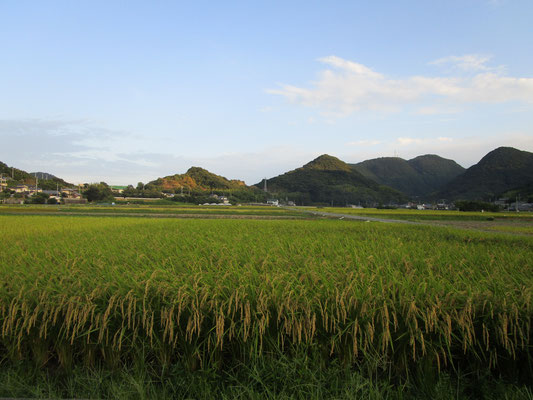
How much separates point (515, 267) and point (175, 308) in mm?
4291

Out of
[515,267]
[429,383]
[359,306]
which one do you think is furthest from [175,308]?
[515,267]

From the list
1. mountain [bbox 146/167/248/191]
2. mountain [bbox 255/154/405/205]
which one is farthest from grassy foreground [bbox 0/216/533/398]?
mountain [bbox 255/154/405/205]

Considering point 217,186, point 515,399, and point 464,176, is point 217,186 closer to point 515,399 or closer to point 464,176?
point 464,176

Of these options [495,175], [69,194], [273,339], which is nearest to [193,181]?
[69,194]

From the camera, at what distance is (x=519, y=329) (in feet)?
7.86

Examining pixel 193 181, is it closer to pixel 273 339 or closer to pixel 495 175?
pixel 495 175

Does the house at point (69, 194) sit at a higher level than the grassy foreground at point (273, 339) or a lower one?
higher

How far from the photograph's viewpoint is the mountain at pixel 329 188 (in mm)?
144625

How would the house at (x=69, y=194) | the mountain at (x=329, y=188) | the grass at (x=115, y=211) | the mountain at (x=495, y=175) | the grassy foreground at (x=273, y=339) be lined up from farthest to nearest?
the mountain at (x=329, y=188) → the mountain at (x=495, y=175) → the house at (x=69, y=194) → the grass at (x=115, y=211) → the grassy foreground at (x=273, y=339)

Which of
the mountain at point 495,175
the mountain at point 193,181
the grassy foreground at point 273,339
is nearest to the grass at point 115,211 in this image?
the grassy foreground at point 273,339

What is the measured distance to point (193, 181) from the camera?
505 ft

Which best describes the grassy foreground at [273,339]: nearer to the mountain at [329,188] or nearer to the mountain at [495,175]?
the mountain at [329,188]

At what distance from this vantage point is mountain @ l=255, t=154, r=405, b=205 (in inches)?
5694

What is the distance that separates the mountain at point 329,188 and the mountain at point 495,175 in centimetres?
2942
